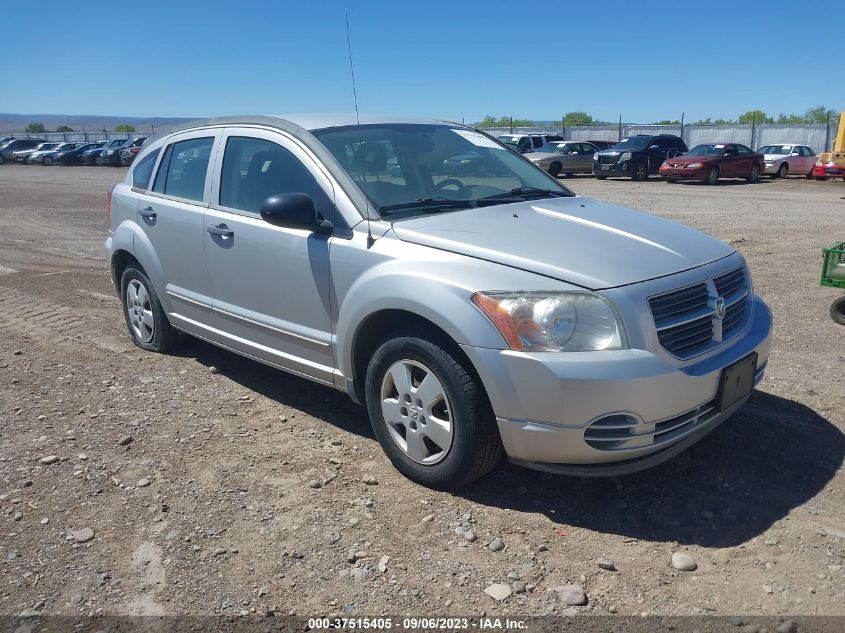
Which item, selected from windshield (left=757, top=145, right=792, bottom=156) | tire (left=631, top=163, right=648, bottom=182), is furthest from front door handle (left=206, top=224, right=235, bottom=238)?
windshield (left=757, top=145, right=792, bottom=156)

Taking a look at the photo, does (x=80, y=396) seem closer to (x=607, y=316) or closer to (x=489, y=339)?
(x=489, y=339)

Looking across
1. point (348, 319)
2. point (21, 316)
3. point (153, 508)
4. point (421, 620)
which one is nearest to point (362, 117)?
point (348, 319)

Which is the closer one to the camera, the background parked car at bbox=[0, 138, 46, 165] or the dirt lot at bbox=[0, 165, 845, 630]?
the dirt lot at bbox=[0, 165, 845, 630]

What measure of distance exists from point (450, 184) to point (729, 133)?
3803cm

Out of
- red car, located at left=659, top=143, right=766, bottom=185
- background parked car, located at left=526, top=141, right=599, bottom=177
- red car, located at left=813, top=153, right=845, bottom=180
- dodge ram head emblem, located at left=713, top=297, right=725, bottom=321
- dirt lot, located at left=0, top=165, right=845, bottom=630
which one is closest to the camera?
dirt lot, located at left=0, top=165, right=845, bottom=630

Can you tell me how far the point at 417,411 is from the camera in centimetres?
357

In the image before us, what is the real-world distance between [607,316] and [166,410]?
2.99 m

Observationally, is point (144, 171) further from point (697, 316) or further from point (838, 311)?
point (838, 311)

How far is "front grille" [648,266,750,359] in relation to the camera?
10.6 feet

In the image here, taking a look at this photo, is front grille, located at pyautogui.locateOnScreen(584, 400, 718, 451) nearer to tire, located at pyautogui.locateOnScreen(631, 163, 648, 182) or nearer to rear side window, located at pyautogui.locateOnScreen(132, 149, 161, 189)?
rear side window, located at pyautogui.locateOnScreen(132, 149, 161, 189)

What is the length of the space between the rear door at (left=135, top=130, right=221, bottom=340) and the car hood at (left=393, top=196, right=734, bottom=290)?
180 centimetres

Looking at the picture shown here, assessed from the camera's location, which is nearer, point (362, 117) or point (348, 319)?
point (348, 319)

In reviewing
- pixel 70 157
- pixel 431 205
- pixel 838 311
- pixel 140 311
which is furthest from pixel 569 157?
pixel 70 157

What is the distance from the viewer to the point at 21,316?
722cm
